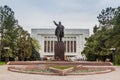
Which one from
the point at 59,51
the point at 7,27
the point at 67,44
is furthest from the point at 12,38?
the point at 67,44

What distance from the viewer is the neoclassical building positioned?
92062 mm

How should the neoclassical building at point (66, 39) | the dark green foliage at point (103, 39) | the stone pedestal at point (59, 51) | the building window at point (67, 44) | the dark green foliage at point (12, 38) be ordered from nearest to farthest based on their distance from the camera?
the stone pedestal at point (59, 51) < the dark green foliage at point (103, 39) < the dark green foliage at point (12, 38) < the neoclassical building at point (66, 39) < the building window at point (67, 44)

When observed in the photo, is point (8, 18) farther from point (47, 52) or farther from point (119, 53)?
point (47, 52)

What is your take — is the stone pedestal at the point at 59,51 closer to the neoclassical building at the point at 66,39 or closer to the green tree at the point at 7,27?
the green tree at the point at 7,27

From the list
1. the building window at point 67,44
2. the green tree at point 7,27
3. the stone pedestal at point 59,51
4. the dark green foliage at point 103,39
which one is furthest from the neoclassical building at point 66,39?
the stone pedestal at point 59,51

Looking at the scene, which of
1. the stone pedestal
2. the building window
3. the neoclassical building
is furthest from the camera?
the building window

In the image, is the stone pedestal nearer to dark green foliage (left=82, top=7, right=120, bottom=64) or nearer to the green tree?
dark green foliage (left=82, top=7, right=120, bottom=64)

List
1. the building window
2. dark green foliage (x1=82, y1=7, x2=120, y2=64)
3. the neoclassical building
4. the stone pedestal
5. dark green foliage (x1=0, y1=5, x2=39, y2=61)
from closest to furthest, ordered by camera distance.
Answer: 1. the stone pedestal
2. dark green foliage (x1=82, y1=7, x2=120, y2=64)
3. dark green foliage (x1=0, y1=5, x2=39, y2=61)
4. the neoclassical building
5. the building window

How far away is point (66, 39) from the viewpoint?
94.4 m

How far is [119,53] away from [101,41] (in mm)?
11546

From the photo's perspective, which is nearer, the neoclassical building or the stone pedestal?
the stone pedestal

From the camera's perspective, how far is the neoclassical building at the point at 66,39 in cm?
9206

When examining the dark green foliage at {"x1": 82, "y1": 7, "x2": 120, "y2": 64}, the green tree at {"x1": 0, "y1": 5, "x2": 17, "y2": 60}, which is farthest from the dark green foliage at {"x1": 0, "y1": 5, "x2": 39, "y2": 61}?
the dark green foliage at {"x1": 82, "y1": 7, "x2": 120, "y2": 64}

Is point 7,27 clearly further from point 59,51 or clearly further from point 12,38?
point 59,51
